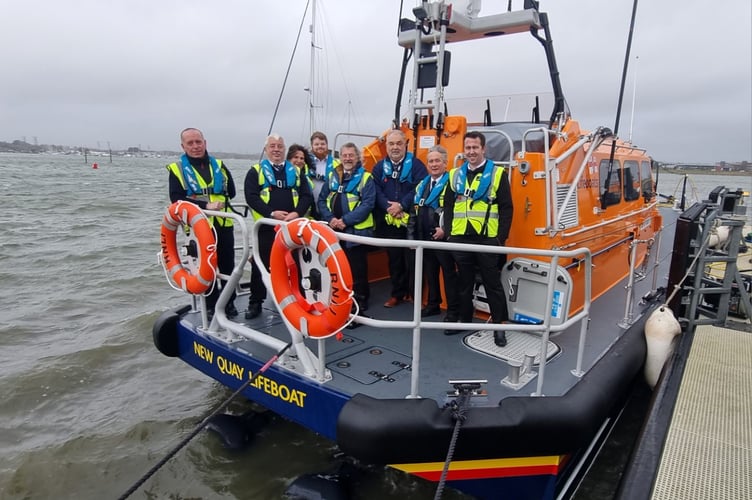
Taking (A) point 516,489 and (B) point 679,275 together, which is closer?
(A) point 516,489

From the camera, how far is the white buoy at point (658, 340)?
3.85m

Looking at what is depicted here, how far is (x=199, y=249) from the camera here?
10.9ft

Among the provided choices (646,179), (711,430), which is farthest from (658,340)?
(646,179)

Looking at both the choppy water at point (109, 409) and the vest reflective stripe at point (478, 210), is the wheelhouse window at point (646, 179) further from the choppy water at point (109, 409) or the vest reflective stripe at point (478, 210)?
the choppy water at point (109, 409)

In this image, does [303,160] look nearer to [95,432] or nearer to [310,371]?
[310,371]

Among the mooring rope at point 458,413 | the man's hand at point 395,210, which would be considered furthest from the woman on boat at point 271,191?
the mooring rope at point 458,413

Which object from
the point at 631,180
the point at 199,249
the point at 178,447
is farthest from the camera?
the point at 631,180

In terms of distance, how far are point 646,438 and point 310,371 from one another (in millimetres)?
2017

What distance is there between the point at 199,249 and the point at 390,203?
61.8 inches

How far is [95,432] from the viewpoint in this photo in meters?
4.08

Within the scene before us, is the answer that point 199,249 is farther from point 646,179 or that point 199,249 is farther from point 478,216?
point 646,179

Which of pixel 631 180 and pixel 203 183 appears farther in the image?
pixel 631 180

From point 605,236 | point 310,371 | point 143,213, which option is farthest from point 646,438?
point 143,213

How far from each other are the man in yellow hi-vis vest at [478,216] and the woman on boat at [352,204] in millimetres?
714
